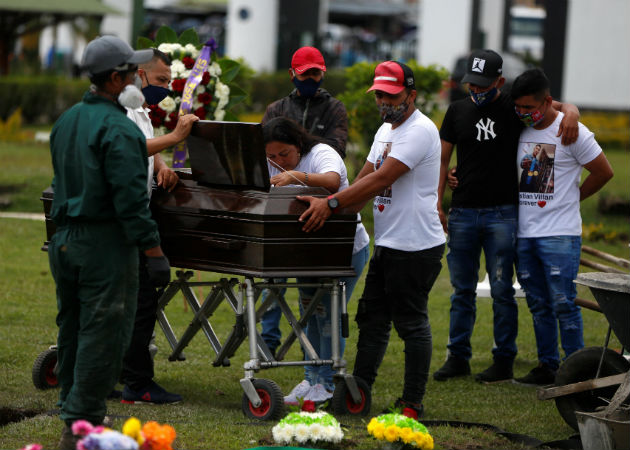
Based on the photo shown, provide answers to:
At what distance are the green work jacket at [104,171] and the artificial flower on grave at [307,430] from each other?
1091mm

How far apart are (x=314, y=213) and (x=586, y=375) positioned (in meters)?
1.80

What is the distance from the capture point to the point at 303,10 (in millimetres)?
36062

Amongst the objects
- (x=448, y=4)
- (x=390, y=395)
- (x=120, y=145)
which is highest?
(x=448, y=4)

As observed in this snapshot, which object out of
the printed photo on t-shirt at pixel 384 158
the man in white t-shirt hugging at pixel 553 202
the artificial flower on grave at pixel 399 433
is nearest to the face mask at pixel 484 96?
the man in white t-shirt hugging at pixel 553 202

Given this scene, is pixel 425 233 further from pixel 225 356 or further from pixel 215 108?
pixel 215 108

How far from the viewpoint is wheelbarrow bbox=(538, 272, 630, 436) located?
5.72 metres

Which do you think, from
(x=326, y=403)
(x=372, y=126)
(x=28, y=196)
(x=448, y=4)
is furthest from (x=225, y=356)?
(x=448, y=4)

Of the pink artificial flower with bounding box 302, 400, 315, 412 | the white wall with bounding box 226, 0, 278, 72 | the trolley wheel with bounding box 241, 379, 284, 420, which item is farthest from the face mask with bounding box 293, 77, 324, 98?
the white wall with bounding box 226, 0, 278, 72

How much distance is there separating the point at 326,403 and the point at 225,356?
30.2 inches

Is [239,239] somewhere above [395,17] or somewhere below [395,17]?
below

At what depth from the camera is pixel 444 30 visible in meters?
33.8

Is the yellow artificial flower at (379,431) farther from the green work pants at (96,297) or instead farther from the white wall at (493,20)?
the white wall at (493,20)

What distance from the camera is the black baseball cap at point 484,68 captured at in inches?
279

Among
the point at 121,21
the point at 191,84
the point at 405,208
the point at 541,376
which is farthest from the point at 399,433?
the point at 121,21
